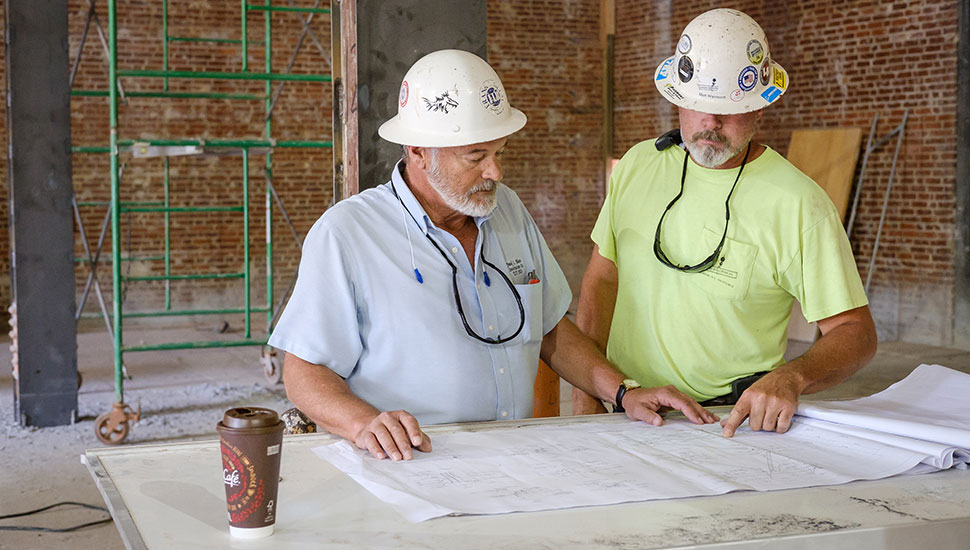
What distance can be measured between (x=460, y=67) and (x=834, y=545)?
1365 mm

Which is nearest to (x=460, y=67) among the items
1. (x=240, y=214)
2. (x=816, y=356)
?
(x=816, y=356)

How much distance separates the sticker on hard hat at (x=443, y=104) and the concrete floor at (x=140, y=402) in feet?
9.29

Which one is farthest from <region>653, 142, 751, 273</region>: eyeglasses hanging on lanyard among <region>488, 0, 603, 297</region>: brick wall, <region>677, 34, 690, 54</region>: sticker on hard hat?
<region>488, 0, 603, 297</region>: brick wall

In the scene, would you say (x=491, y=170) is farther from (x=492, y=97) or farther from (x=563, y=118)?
(x=563, y=118)

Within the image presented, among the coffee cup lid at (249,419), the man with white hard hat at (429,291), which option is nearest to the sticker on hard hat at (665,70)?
the man with white hard hat at (429,291)

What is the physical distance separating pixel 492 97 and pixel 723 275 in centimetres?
79

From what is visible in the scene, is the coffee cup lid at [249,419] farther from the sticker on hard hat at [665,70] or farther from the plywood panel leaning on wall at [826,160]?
the plywood panel leaning on wall at [826,160]

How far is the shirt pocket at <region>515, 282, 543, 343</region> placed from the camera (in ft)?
8.19

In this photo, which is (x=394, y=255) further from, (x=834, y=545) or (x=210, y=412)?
(x=210, y=412)

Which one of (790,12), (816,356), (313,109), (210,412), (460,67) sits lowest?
(210,412)

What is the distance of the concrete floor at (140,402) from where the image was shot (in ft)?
15.5

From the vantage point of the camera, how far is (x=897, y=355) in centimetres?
889

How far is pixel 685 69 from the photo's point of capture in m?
2.72

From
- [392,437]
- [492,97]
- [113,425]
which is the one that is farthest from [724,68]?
[113,425]
